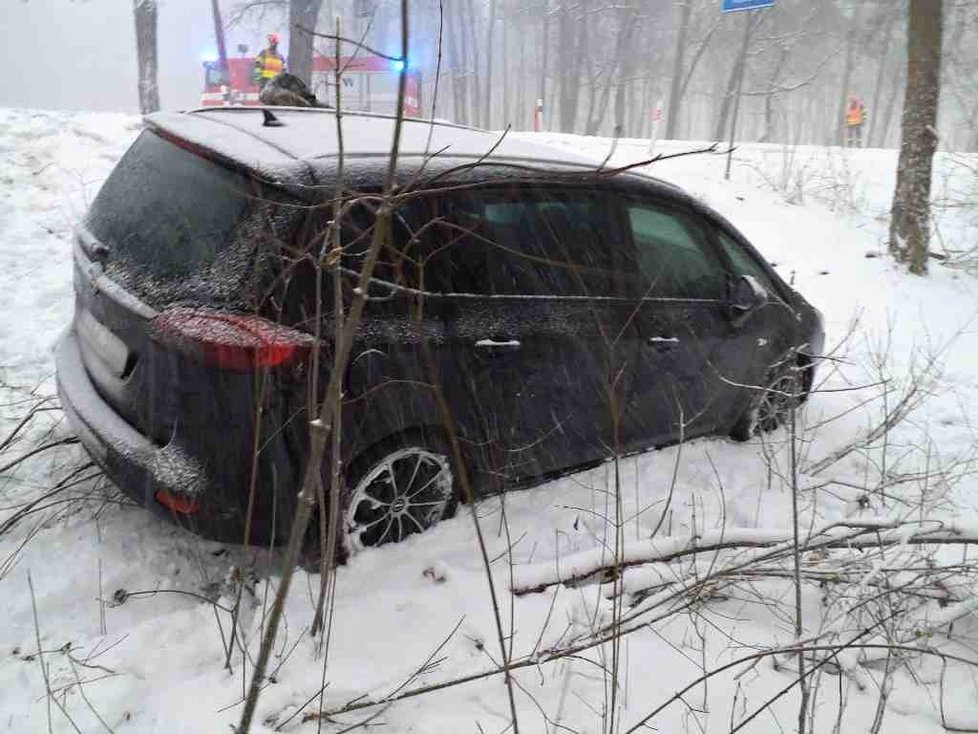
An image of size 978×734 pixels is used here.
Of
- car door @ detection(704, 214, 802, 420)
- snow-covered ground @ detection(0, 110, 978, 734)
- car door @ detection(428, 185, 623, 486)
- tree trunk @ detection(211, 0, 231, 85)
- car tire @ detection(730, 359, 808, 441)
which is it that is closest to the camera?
snow-covered ground @ detection(0, 110, 978, 734)

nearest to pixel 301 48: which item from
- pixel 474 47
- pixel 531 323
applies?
pixel 531 323

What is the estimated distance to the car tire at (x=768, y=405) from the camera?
4.28 metres

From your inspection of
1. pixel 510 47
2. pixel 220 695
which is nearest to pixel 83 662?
pixel 220 695

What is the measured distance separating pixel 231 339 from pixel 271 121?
1145 mm

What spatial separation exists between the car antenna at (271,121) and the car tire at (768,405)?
295cm

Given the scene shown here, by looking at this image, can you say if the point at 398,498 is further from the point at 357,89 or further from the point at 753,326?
the point at 357,89

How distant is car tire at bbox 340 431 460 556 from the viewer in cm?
271

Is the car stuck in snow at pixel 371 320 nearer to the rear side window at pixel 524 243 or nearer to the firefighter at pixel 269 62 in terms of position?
the rear side window at pixel 524 243

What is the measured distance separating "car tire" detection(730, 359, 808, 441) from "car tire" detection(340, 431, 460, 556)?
2120 millimetres

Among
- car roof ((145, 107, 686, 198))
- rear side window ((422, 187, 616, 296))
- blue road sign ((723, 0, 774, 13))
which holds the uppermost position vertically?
blue road sign ((723, 0, 774, 13))

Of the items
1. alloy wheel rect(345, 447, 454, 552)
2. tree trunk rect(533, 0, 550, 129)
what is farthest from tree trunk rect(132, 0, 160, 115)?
tree trunk rect(533, 0, 550, 129)

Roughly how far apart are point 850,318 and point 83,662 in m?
6.99

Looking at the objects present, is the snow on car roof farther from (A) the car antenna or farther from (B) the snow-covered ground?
(B) the snow-covered ground

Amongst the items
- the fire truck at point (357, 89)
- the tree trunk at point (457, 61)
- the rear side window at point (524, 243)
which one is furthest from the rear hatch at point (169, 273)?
the tree trunk at point (457, 61)
